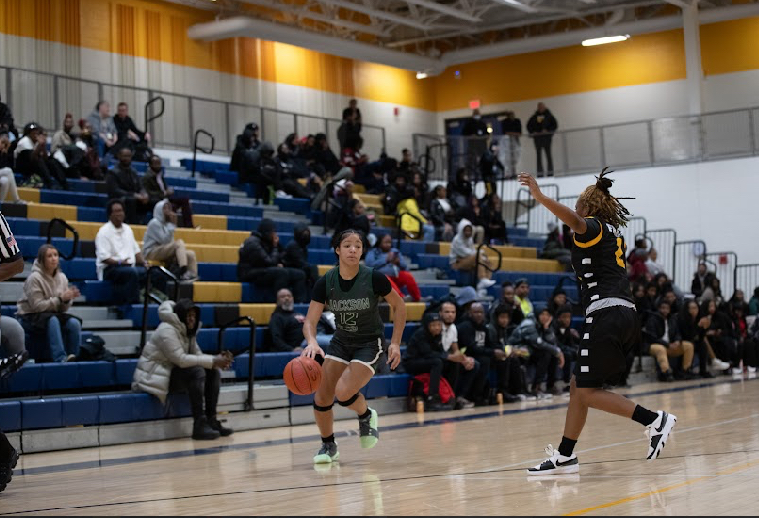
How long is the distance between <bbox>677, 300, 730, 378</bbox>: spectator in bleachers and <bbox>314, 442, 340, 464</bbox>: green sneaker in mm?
11290

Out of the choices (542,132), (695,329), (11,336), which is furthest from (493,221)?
(11,336)

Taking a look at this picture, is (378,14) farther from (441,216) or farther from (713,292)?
(713,292)

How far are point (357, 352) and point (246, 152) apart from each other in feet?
37.0

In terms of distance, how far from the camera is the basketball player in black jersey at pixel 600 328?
6.48 meters

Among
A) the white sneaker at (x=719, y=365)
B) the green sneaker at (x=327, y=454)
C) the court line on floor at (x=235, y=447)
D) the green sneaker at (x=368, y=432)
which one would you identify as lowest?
the white sneaker at (x=719, y=365)

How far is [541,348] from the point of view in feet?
47.9

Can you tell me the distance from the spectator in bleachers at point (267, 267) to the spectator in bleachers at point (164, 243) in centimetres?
92

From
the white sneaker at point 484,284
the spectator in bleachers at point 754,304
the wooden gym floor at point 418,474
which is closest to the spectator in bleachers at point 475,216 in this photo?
the white sneaker at point 484,284

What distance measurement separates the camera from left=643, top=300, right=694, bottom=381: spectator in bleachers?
17.4 meters

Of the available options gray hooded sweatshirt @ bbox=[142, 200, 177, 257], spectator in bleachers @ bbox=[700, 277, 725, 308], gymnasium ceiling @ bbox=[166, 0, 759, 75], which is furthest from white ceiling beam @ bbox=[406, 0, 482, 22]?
gray hooded sweatshirt @ bbox=[142, 200, 177, 257]

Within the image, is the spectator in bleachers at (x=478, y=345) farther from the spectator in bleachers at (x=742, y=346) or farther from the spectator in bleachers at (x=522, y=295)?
the spectator in bleachers at (x=742, y=346)

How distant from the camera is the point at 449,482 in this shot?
639 centimetres

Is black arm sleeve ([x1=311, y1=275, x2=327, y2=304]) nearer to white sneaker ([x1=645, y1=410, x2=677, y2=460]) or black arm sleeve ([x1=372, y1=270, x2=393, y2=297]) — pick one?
black arm sleeve ([x1=372, y1=270, x2=393, y2=297])

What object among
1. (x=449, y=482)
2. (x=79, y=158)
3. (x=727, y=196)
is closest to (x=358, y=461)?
(x=449, y=482)
